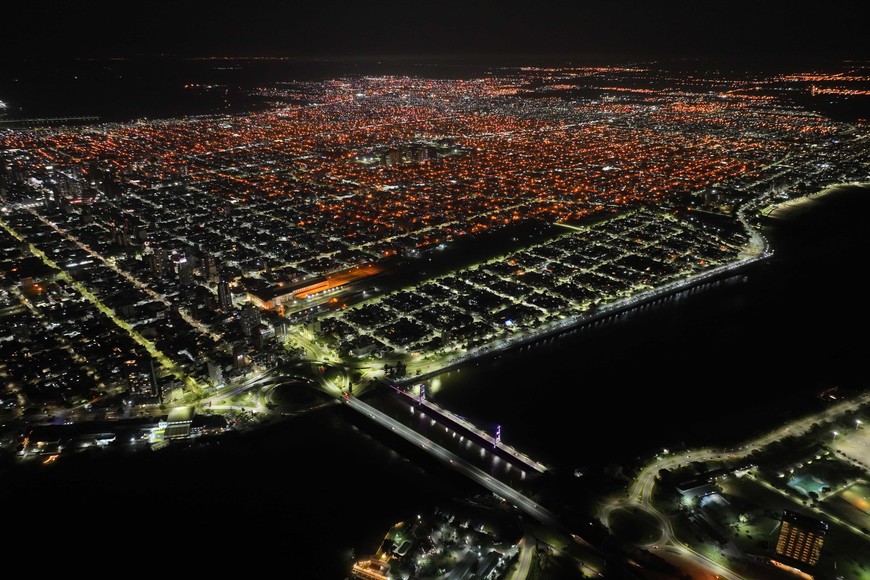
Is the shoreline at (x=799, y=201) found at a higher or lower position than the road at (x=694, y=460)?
higher

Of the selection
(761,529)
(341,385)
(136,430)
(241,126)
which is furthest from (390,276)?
(241,126)

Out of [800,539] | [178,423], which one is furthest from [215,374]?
[800,539]

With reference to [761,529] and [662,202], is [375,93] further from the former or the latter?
[761,529]

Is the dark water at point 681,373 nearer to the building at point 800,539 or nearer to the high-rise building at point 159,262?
the building at point 800,539

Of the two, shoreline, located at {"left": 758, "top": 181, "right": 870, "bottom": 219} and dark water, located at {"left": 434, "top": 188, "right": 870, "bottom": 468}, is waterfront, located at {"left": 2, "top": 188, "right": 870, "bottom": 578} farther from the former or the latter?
shoreline, located at {"left": 758, "top": 181, "right": 870, "bottom": 219}

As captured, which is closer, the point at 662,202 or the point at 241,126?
the point at 662,202

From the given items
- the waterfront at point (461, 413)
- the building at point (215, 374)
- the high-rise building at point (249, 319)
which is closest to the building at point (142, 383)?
the building at point (215, 374)
